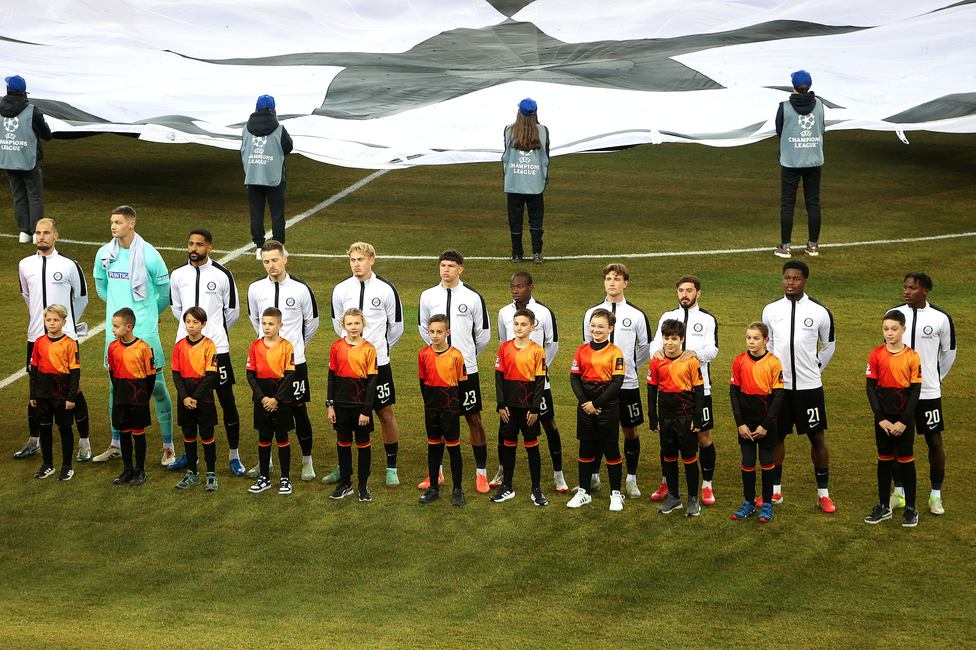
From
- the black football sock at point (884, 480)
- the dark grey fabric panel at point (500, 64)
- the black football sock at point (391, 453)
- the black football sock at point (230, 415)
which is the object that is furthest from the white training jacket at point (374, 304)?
the dark grey fabric panel at point (500, 64)

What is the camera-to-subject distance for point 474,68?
49.0 ft

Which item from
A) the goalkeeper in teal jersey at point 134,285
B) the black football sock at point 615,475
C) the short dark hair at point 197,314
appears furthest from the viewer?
the goalkeeper in teal jersey at point 134,285

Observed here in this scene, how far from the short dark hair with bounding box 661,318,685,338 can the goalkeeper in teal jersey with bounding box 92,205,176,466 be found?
412 cm

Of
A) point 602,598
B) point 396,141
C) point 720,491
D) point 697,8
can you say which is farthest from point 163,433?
point 697,8

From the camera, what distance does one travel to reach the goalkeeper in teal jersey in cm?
792

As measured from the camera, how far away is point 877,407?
6.71m

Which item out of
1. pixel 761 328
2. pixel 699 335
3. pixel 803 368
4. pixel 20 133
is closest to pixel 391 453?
pixel 699 335

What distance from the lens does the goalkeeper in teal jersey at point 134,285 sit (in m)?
7.92

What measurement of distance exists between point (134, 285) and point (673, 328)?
4.47m

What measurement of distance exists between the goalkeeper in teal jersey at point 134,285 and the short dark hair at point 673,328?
13.5ft

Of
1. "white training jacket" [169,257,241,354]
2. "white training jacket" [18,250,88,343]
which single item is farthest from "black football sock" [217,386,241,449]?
"white training jacket" [18,250,88,343]

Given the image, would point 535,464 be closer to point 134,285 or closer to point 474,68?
point 134,285

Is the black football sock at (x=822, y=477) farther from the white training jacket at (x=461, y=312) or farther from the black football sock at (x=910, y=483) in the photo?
the white training jacket at (x=461, y=312)

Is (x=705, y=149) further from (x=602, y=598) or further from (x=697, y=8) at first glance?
(x=602, y=598)
